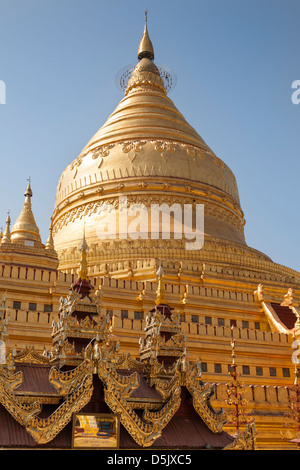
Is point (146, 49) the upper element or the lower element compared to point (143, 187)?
upper

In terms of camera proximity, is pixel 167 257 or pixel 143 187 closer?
pixel 167 257

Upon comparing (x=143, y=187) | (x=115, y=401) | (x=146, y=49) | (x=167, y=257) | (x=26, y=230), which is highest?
(x=146, y=49)

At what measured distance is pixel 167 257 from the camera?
30156 millimetres

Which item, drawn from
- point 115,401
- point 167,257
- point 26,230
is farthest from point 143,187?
point 115,401

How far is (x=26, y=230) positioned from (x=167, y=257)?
8.20 m

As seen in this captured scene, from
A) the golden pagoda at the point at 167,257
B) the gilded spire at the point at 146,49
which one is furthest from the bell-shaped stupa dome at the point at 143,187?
the gilded spire at the point at 146,49

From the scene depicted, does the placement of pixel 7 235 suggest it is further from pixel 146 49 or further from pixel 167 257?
pixel 146 49

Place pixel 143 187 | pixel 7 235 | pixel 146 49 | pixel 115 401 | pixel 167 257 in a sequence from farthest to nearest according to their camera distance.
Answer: pixel 146 49 < pixel 143 187 < pixel 167 257 < pixel 7 235 < pixel 115 401

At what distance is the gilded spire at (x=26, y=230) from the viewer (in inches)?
1131

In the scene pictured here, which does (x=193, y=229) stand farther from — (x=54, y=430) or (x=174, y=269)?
(x=54, y=430)

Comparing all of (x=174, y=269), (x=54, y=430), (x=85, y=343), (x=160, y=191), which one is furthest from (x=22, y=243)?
(x=54, y=430)

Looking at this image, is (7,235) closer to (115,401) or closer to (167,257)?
(167,257)

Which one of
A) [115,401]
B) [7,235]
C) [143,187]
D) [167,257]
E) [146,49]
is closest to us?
[115,401]

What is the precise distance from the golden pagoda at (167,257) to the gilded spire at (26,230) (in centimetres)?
7
